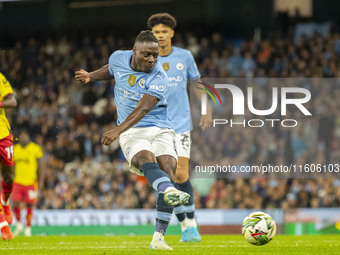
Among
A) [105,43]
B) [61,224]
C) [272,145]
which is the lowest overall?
[61,224]

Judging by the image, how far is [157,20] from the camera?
8.36 metres

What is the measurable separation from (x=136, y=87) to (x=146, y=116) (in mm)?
323

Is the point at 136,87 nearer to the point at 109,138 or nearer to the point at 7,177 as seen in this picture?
the point at 109,138

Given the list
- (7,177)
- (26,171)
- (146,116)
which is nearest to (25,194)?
(26,171)

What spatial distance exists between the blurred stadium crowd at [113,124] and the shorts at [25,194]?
2927mm

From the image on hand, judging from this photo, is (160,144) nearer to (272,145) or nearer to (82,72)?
(82,72)

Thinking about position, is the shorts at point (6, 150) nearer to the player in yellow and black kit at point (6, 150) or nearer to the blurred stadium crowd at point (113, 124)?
the player in yellow and black kit at point (6, 150)

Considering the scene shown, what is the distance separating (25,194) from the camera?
12781 mm

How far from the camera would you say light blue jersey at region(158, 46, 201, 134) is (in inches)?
334

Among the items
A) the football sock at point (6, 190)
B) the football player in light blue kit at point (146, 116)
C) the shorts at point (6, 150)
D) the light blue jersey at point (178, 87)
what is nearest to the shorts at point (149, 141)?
the football player in light blue kit at point (146, 116)

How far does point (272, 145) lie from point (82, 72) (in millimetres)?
10092

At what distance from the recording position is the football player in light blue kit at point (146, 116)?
6.28 meters

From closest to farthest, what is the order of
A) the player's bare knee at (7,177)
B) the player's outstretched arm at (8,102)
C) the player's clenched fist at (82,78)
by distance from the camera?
the player's clenched fist at (82,78) → the player's outstretched arm at (8,102) → the player's bare knee at (7,177)

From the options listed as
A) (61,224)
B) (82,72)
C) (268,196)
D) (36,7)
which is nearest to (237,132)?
(268,196)
